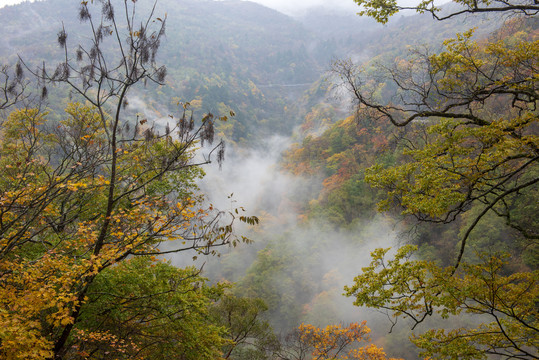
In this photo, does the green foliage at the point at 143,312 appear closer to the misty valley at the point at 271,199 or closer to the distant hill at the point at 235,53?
the misty valley at the point at 271,199

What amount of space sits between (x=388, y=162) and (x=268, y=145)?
43.9 m

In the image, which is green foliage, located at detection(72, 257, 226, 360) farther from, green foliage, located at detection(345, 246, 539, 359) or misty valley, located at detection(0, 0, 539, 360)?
green foliage, located at detection(345, 246, 539, 359)

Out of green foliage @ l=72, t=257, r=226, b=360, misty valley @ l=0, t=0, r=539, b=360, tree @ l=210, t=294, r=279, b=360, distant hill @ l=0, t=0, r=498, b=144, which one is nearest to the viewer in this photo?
misty valley @ l=0, t=0, r=539, b=360

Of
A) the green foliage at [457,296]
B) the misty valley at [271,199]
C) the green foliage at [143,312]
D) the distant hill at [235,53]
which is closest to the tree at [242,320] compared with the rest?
the misty valley at [271,199]

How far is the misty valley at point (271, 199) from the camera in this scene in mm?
4527

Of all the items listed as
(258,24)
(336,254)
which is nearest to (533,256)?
(336,254)

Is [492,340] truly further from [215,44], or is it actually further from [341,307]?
[215,44]

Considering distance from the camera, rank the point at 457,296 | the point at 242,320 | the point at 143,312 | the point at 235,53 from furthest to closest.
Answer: the point at 235,53
the point at 242,320
the point at 143,312
the point at 457,296

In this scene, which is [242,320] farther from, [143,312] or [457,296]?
[457,296]

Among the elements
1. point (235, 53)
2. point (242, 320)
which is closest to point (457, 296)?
point (242, 320)

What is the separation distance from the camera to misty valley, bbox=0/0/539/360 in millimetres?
4527

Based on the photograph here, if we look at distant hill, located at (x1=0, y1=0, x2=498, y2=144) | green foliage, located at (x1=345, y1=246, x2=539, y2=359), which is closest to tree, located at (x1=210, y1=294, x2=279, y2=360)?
green foliage, located at (x1=345, y1=246, x2=539, y2=359)

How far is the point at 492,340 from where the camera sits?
457 centimetres

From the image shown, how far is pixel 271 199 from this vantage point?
46969 mm
